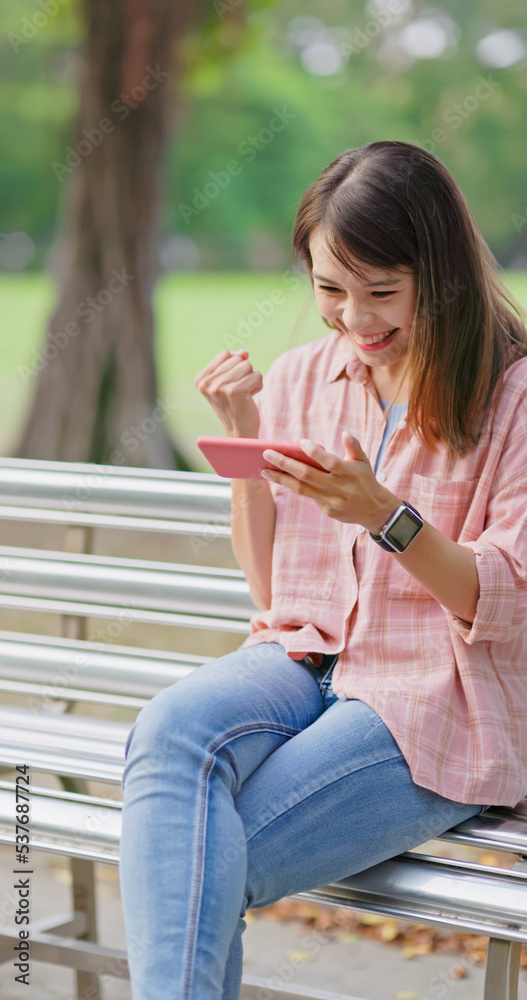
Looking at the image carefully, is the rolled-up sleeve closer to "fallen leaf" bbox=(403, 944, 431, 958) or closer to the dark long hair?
the dark long hair

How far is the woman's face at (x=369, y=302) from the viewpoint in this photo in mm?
1826

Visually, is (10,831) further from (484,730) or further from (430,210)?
(430,210)

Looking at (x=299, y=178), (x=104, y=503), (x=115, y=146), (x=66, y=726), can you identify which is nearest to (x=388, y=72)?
(x=299, y=178)

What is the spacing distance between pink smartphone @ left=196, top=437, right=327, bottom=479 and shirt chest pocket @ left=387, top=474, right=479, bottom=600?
1.03ft

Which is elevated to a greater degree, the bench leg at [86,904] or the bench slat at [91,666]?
the bench slat at [91,666]

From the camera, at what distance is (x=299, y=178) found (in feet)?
25.9

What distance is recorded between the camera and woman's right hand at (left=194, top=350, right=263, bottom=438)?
198 cm

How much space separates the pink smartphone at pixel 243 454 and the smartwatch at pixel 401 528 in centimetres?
14

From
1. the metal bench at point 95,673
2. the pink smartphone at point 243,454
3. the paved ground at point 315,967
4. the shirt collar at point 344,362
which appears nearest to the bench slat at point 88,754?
the metal bench at point 95,673

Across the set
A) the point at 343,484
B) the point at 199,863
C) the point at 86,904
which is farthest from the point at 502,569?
the point at 86,904

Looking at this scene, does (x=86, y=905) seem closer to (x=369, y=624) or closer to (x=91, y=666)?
(x=91, y=666)

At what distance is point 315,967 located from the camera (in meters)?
2.71

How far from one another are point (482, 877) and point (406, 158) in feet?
3.94

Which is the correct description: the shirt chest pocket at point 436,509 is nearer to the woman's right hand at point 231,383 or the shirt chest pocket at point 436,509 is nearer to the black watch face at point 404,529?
the black watch face at point 404,529
